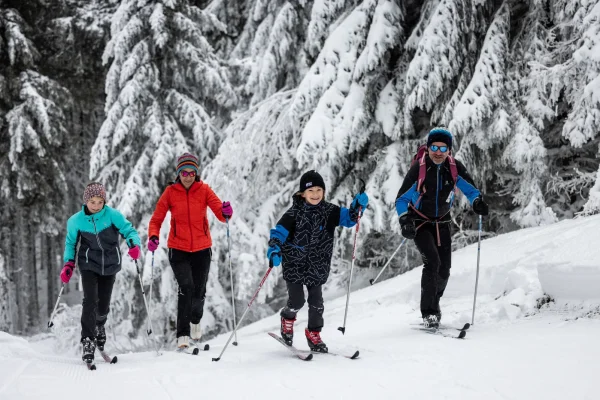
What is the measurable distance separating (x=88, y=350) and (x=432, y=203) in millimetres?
3756

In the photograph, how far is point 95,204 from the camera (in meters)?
5.45

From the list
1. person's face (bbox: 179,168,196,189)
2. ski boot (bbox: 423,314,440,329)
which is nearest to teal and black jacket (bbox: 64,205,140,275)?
person's face (bbox: 179,168,196,189)

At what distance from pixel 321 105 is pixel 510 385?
578cm

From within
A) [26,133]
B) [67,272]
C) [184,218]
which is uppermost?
[26,133]

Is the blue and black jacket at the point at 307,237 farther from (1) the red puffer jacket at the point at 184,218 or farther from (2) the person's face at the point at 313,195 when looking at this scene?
Result: (1) the red puffer jacket at the point at 184,218

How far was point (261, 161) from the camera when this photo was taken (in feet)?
33.7

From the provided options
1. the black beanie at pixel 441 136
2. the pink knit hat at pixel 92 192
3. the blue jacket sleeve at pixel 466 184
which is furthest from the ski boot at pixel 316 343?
the pink knit hat at pixel 92 192

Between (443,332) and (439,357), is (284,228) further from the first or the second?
(443,332)

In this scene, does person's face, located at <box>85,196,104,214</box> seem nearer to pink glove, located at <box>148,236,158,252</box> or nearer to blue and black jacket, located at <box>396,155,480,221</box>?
pink glove, located at <box>148,236,158,252</box>

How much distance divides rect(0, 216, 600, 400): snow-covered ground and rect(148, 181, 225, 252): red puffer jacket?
3.95 ft

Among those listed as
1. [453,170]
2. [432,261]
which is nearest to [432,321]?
[432,261]

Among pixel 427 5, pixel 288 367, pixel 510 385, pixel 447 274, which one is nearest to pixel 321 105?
pixel 427 5

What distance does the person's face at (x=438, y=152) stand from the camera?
524 cm

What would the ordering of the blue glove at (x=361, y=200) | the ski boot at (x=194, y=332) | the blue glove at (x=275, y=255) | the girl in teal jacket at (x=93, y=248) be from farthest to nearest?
1. the ski boot at (x=194, y=332)
2. the girl in teal jacket at (x=93, y=248)
3. the blue glove at (x=361, y=200)
4. the blue glove at (x=275, y=255)
